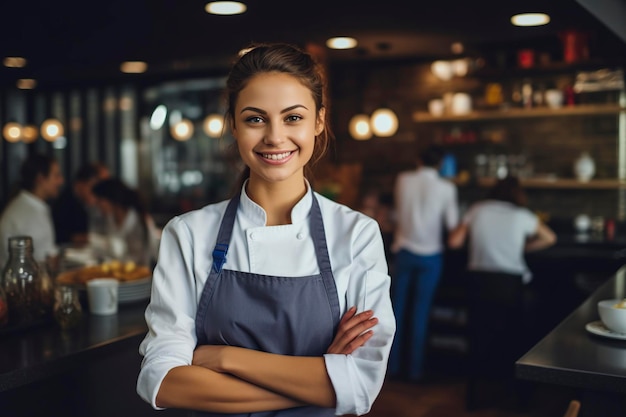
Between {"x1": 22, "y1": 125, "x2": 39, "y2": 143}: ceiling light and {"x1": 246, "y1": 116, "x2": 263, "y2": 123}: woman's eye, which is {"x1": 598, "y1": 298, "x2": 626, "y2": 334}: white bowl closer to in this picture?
{"x1": 246, "y1": 116, "x2": 263, "y2": 123}: woman's eye

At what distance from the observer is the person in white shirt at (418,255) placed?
211 inches

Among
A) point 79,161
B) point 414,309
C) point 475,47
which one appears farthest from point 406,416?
point 79,161

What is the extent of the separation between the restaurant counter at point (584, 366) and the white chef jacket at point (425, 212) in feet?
9.40

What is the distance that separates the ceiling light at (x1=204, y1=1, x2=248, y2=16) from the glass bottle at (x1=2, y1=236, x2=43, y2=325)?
5.20 ft

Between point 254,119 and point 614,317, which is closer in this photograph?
point 254,119

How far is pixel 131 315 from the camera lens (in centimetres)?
275

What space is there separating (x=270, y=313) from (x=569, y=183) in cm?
524

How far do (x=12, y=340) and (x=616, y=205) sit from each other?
5482 millimetres

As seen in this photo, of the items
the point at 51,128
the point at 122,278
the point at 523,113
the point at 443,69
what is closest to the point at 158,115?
the point at 51,128

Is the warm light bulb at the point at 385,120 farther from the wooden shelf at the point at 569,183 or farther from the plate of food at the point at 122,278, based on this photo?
the plate of food at the point at 122,278

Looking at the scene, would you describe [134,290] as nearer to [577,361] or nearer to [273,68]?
[273,68]

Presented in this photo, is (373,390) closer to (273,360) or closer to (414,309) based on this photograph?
(273,360)

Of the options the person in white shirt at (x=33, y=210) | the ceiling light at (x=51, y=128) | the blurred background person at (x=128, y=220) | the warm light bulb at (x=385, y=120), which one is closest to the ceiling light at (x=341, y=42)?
the warm light bulb at (x=385, y=120)

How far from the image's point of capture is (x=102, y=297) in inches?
108
